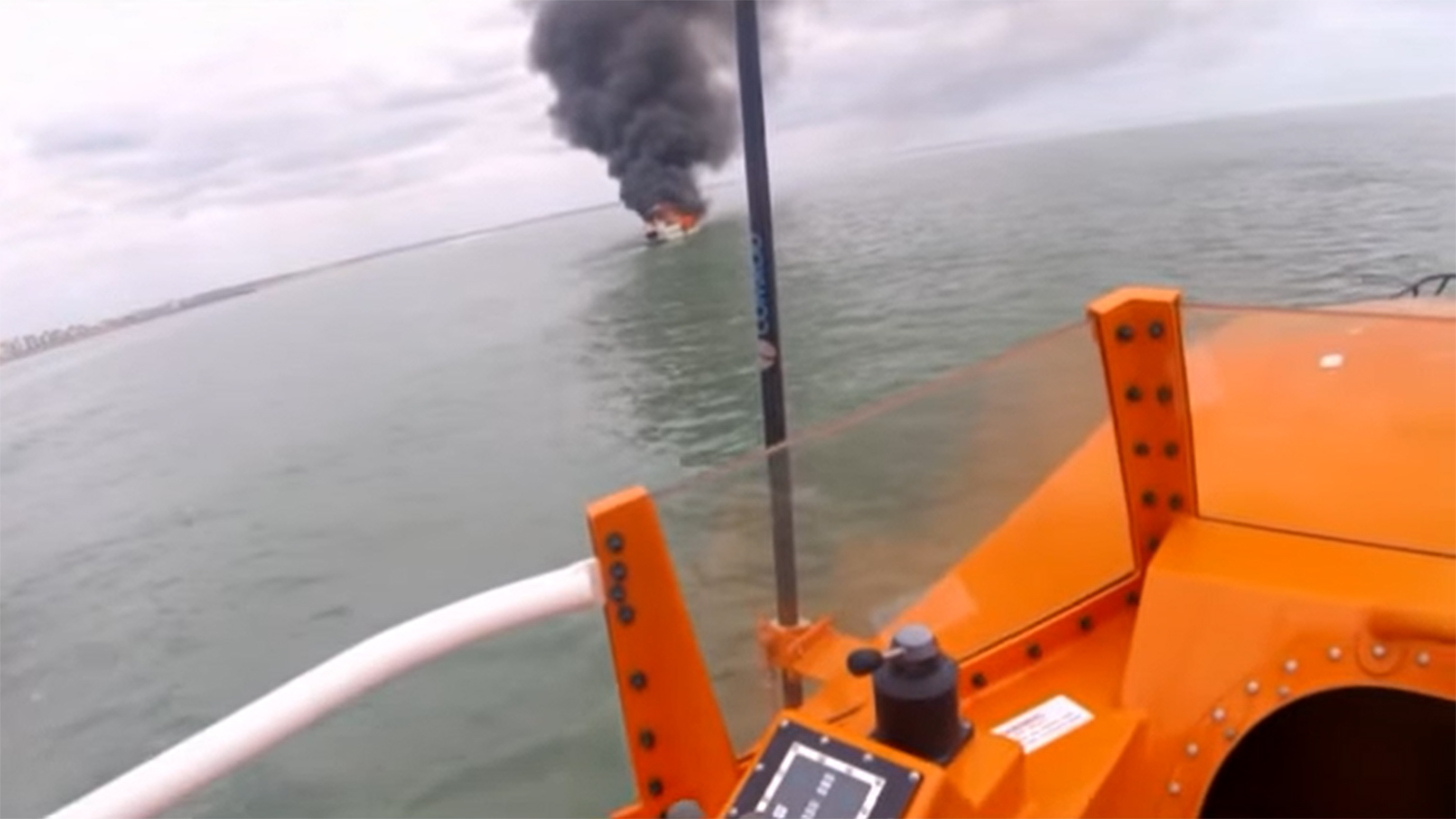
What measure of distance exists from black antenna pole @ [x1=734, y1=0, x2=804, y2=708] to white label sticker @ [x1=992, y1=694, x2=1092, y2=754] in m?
0.42

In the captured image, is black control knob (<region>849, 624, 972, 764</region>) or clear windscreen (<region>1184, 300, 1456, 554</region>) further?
clear windscreen (<region>1184, 300, 1456, 554</region>)

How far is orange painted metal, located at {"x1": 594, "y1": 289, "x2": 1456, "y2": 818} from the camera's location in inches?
63.6

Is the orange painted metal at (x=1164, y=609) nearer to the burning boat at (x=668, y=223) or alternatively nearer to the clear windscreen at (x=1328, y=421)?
the clear windscreen at (x=1328, y=421)

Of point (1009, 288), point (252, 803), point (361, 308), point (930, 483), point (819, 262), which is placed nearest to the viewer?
point (930, 483)

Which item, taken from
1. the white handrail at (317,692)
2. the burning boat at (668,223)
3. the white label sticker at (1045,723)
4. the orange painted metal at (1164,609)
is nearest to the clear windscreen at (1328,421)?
the orange painted metal at (1164,609)

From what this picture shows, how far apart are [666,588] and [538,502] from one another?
38.2 feet

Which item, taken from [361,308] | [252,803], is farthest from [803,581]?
[361,308]

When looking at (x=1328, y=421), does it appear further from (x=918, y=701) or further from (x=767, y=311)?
(x=918, y=701)

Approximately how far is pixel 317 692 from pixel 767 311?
4.01 feet

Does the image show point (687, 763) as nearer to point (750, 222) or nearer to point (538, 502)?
point (750, 222)

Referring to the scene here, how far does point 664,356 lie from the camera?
21406 mm

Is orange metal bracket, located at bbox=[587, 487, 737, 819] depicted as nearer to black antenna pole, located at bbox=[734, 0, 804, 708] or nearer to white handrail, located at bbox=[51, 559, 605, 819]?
white handrail, located at bbox=[51, 559, 605, 819]

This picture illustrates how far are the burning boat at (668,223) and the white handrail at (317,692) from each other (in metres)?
39.6

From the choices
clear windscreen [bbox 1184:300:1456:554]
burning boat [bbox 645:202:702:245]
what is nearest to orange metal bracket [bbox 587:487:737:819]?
clear windscreen [bbox 1184:300:1456:554]
